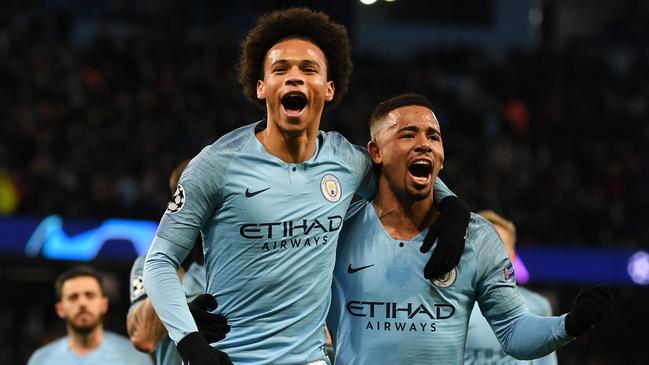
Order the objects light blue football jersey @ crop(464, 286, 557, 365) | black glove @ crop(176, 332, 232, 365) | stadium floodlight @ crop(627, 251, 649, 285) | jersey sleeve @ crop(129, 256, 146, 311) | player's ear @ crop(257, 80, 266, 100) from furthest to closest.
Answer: stadium floodlight @ crop(627, 251, 649, 285), light blue football jersey @ crop(464, 286, 557, 365), jersey sleeve @ crop(129, 256, 146, 311), player's ear @ crop(257, 80, 266, 100), black glove @ crop(176, 332, 232, 365)

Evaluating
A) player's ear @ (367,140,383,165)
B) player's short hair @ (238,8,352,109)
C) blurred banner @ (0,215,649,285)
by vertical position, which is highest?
blurred banner @ (0,215,649,285)

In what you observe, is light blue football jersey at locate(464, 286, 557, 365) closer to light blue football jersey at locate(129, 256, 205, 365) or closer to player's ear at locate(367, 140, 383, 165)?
light blue football jersey at locate(129, 256, 205, 365)

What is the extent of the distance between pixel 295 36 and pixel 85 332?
12.9 feet

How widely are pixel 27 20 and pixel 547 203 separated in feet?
26.2

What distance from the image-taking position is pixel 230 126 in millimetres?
15258

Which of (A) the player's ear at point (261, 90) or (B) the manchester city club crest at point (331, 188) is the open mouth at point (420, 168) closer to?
(B) the manchester city club crest at point (331, 188)

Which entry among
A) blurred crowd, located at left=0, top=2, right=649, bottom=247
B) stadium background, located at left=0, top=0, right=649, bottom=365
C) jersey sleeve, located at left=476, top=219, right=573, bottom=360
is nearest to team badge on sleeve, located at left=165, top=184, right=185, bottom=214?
jersey sleeve, located at left=476, top=219, right=573, bottom=360

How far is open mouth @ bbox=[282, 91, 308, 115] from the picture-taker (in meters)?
4.23

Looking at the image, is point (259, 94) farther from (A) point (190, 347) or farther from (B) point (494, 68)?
(B) point (494, 68)

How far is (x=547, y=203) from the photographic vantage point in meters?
16.0

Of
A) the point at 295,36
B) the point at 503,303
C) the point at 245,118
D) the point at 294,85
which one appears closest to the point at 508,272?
the point at 503,303

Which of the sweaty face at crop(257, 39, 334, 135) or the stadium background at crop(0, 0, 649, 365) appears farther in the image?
the stadium background at crop(0, 0, 649, 365)

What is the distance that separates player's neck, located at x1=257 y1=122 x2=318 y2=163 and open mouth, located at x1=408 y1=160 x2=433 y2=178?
46 cm

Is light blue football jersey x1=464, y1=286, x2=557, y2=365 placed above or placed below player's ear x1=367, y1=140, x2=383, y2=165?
below
